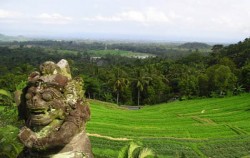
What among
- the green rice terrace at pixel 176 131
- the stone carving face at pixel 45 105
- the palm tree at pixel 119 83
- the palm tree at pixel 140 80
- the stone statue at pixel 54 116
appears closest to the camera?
the stone statue at pixel 54 116

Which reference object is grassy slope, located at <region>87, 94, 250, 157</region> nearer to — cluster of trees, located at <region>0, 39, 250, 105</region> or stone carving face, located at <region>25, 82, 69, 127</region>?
cluster of trees, located at <region>0, 39, 250, 105</region>

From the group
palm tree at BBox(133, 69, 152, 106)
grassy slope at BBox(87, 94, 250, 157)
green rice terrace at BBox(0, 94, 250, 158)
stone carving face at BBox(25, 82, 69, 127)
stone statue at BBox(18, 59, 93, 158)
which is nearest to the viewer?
stone statue at BBox(18, 59, 93, 158)

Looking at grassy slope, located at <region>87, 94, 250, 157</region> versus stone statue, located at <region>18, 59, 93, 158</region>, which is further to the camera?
grassy slope, located at <region>87, 94, 250, 157</region>

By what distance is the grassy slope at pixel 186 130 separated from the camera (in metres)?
26.7

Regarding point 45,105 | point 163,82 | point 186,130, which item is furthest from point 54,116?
point 163,82

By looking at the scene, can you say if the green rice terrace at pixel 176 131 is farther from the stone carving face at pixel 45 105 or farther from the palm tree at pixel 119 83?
the palm tree at pixel 119 83

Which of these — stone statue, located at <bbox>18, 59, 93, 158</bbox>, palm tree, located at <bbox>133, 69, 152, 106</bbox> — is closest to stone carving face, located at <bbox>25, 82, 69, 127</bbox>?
stone statue, located at <bbox>18, 59, 93, 158</bbox>

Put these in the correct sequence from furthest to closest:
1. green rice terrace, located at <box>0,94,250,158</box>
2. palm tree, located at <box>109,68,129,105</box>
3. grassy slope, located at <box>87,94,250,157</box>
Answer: palm tree, located at <box>109,68,129,105</box> < grassy slope, located at <box>87,94,250,157</box> < green rice terrace, located at <box>0,94,250,158</box>

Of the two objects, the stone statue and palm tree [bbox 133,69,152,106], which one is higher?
the stone statue

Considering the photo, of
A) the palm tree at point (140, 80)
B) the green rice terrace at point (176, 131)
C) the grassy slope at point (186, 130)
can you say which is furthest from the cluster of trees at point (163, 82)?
the green rice terrace at point (176, 131)

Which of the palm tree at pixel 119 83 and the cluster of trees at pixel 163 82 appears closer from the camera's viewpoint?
the cluster of trees at pixel 163 82

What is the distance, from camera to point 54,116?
479 cm

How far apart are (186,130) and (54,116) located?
30.8 meters

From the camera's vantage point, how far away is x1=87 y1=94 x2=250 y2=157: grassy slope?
26748 mm
